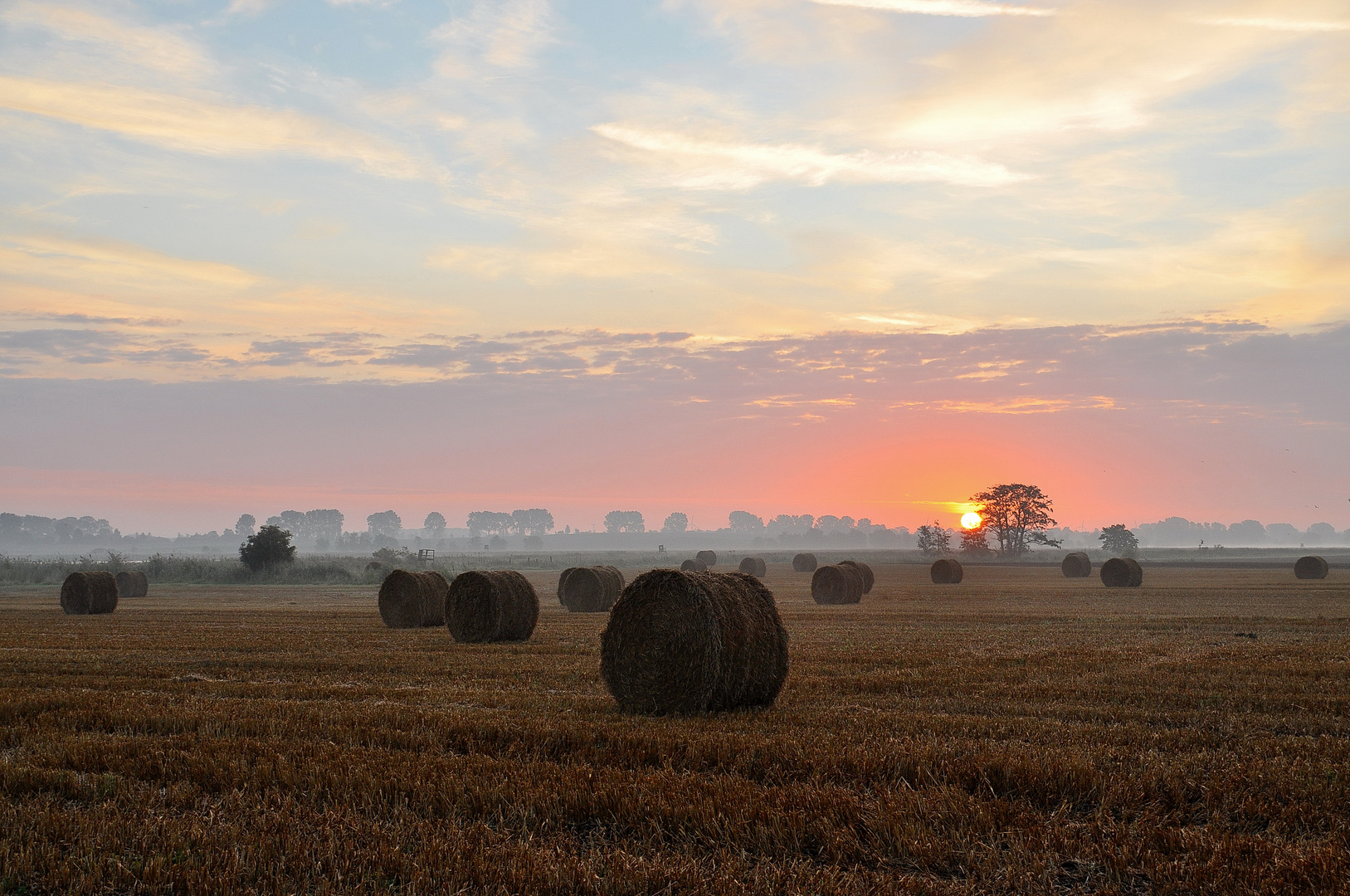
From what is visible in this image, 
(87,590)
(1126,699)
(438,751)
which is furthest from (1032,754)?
(87,590)

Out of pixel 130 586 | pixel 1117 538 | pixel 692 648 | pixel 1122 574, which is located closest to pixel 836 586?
pixel 1122 574

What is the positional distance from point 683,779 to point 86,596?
3571 centimetres

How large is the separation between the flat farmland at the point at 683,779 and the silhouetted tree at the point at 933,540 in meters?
122

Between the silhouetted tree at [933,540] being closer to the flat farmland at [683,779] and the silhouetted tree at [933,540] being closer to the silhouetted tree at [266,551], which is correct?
the silhouetted tree at [266,551]

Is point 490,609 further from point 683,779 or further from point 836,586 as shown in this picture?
point 836,586

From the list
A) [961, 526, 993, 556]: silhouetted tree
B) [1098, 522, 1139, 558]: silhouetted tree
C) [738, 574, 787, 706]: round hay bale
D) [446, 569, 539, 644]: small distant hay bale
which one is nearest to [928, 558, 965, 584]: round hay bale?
[446, 569, 539, 644]: small distant hay bale

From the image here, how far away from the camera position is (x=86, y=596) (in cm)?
3616

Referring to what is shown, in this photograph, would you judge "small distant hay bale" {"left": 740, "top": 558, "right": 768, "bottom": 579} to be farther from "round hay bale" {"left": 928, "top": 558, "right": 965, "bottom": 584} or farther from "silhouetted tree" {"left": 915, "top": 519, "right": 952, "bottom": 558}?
"silhouetted tree" {"left": 915, "top": 519, "right": 952, "bottom": 558}

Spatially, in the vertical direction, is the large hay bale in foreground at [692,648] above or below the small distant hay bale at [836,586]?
above

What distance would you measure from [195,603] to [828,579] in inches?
1100

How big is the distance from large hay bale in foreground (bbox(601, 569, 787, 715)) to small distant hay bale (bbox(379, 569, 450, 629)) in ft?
53.9

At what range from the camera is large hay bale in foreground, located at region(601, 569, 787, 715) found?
13047 mm

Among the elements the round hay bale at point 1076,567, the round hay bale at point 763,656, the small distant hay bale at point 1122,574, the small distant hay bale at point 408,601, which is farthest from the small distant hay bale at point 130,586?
the round hay bale at point 1076,567

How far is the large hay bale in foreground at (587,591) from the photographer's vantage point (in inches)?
1430
